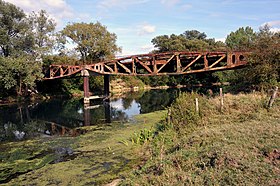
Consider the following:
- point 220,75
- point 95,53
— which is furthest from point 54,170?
point 220,75

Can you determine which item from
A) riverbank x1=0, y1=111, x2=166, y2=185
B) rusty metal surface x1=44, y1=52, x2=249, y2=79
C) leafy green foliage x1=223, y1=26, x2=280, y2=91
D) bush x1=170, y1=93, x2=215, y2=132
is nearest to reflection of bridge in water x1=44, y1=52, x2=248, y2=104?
rusty metal surface x1=44, y1=52, x2=249, y2=79

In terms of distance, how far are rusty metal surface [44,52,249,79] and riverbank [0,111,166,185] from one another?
16120 millimetres

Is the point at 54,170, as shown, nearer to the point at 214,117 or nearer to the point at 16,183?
the point at 16,183

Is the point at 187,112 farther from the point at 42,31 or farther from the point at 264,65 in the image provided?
the point at 42,31

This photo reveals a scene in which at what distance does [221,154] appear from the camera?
720cm

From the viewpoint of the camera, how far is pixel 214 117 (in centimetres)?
1269

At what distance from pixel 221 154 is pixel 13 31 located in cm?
3768

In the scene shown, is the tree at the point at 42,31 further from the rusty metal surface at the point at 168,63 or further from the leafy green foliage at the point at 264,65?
the leafy green foliage at the point at 264,65

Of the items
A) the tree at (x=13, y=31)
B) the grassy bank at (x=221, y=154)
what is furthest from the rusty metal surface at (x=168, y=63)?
the grassy bank at (x=221, y=154)

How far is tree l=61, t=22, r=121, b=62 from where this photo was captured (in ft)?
168

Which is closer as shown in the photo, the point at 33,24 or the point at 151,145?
the point at 151,145

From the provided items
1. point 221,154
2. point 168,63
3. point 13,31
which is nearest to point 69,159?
point 221,154

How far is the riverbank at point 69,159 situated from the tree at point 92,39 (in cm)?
3783

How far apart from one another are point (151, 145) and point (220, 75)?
48.9 m
